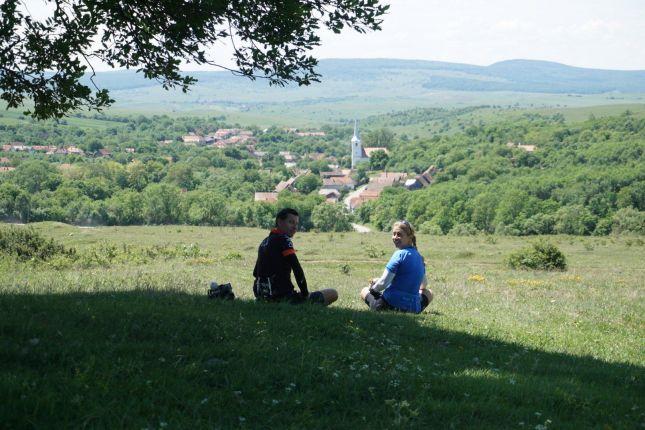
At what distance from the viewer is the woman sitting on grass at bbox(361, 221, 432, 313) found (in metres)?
11.1

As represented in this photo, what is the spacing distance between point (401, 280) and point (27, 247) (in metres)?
15.6

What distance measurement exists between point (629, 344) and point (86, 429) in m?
8.61

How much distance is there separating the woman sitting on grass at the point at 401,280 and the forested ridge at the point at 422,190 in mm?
78280

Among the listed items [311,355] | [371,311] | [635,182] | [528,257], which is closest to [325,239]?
[528,257]

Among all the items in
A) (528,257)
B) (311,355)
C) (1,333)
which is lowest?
(528,257)

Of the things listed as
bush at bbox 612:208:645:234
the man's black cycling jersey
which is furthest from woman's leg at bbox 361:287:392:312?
bush at bbox 612:208:645:234

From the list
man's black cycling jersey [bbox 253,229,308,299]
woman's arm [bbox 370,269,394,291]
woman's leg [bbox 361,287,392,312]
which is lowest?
woman's leg [bbox 361,287,392,312]

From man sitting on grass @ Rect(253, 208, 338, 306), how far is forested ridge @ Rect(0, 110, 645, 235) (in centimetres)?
7869

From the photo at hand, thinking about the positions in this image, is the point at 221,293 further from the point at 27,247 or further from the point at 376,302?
the point at 27,247

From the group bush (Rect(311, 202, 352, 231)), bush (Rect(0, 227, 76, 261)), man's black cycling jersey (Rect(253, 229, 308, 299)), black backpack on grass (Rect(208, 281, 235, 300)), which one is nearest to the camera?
man's black cycling jersey (Rect(253, 229, 308, 299))

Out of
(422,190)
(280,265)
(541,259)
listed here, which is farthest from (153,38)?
(422,190)

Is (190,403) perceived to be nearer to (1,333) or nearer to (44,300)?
(1,333)

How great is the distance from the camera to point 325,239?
51.5m

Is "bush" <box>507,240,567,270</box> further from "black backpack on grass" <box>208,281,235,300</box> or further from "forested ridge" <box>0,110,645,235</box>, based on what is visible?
"forested ridge" <box>0,110,645,235</box>
